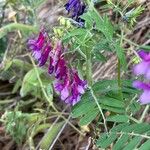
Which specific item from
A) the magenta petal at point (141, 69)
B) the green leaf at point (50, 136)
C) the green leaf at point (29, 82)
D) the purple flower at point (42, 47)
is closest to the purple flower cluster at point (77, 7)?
the purple flower at point (42, 47)

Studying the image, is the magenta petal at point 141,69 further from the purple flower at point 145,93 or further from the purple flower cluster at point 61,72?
the purple flower cluster at point 61,72

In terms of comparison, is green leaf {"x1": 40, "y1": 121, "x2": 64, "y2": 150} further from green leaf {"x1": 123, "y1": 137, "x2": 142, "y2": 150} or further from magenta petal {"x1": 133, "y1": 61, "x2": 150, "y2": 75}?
magenta petal {"x1": 133, "y1": 61, "x2": 150, "y2": 75}

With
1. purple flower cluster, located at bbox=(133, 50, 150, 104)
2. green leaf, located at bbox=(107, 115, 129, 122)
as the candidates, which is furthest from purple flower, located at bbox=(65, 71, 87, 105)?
purple flower cluster, located at bbox=(133, 50, 150, 104)

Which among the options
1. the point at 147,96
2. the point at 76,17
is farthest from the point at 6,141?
the point at 147,96

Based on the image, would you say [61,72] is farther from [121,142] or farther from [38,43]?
[121,142]

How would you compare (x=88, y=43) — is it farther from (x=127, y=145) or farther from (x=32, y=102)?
(x=32, y=102)

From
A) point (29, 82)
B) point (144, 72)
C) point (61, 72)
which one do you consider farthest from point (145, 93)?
point (29, 82)

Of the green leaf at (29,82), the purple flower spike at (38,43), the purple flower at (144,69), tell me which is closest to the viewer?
the purple flower at (144,69)

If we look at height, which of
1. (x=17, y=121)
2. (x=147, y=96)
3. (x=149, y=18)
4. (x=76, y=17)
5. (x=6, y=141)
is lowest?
(x=6, y=141)
